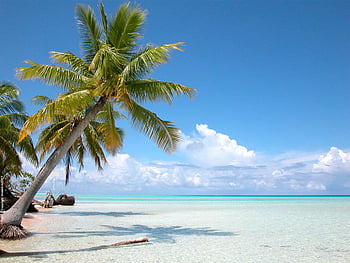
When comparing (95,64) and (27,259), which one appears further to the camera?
(95,64)

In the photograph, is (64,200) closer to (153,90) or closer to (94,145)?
(94,145)

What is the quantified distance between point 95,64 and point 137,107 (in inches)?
69.1

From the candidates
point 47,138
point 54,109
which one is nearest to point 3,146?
point 47,138

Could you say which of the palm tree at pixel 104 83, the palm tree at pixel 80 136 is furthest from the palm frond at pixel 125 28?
the palm tree at pixel 80 136

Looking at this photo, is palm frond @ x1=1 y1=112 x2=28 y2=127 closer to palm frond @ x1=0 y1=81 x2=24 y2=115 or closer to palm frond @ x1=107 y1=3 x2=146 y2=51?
palm frond @ x1=0 y1=81 x2=24 y2=115

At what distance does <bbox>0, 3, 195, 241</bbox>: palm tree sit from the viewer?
8.40 m

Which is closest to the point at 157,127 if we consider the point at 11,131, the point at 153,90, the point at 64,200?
the point at 153,90

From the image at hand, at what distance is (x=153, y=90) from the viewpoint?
917 cm

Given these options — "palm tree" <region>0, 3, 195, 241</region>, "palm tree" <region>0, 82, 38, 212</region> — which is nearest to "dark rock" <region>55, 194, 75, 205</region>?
"palm tree" <region>0, 82, 38, 212</region>

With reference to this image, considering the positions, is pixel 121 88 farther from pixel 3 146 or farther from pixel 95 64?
pixel 3 146

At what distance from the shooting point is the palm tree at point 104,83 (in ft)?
27.6

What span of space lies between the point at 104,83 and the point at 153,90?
140 centimetres

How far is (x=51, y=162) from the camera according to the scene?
29.0 ft

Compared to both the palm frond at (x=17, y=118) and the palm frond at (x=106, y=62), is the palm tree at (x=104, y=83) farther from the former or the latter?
the palm frond at (x=17, y=118)
